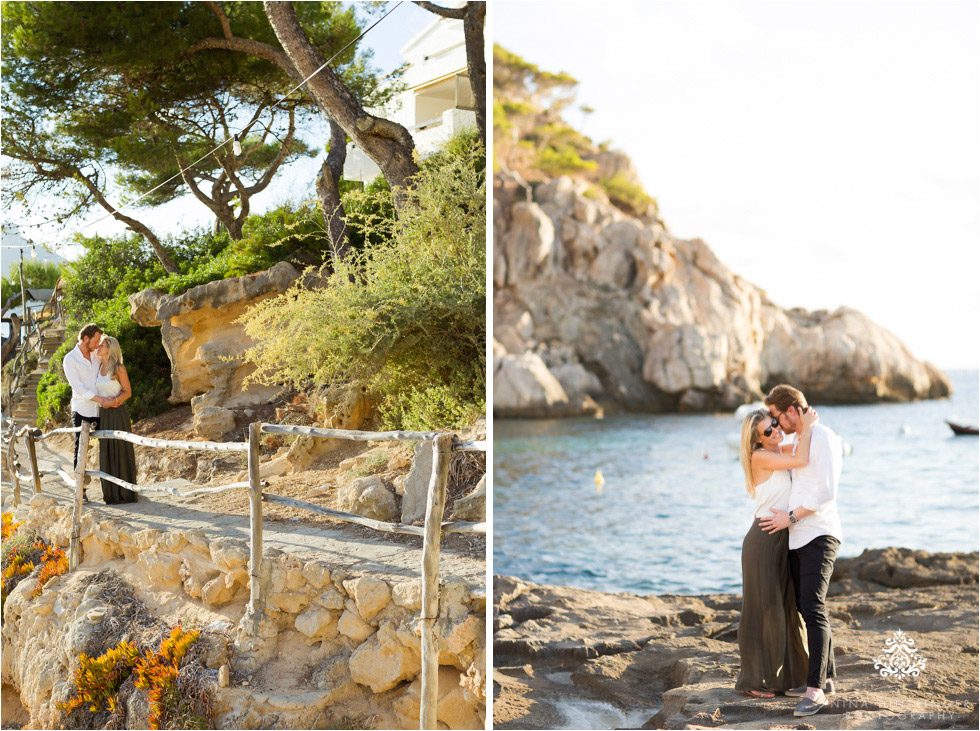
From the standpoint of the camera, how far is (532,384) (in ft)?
83.4

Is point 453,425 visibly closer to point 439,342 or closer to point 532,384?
point 439,342

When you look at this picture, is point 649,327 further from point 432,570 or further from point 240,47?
point 432,570

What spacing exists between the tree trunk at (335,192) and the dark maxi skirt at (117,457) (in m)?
1.42

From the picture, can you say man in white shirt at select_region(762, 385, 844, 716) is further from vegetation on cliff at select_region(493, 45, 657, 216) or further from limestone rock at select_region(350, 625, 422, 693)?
vegetation on cliff at select_region(493, 45, 657, 216)

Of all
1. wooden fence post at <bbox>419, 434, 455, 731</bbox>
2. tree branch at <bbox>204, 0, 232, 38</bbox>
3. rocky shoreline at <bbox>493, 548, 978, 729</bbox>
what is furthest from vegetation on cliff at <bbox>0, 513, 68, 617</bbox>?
tree branch at <bbox>204, 0, 232, 38</bbox>

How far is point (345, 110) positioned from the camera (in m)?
3.71

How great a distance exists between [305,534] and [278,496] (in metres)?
0.22

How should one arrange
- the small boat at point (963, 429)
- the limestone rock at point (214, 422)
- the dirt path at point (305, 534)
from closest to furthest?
the dirt path at point (305, 534), the limestone rock at point (214, 422), the small boat at point (963, 429)

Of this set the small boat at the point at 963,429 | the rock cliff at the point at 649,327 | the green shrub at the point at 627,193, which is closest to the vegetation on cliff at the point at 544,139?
the green shrub at the point at 627,193

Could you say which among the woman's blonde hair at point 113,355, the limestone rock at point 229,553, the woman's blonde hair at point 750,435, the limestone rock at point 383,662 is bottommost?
the limestone rock at point 383,662

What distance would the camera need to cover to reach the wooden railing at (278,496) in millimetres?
2754

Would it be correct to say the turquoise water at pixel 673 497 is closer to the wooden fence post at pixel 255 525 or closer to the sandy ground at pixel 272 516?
the sandy ground at pixel 272 516

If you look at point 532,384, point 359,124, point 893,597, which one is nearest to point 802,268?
point 532,384

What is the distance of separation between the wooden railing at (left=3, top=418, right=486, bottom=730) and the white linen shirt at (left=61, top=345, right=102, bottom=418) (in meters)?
0.11
